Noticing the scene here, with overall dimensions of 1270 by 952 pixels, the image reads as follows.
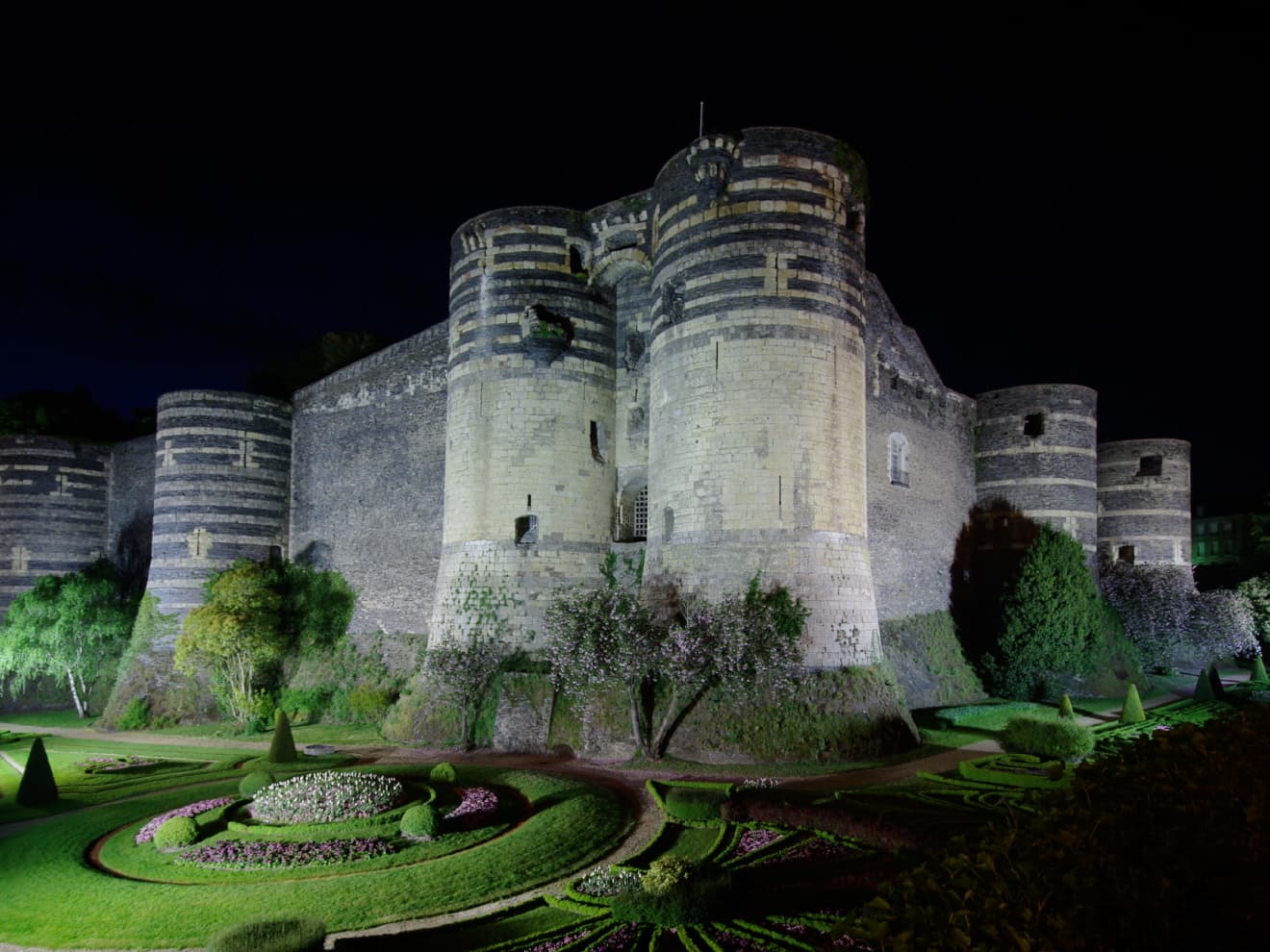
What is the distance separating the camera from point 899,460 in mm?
27531

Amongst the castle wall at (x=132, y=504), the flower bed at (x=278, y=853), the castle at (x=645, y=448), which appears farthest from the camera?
the castle wall at (x=132, y=504)

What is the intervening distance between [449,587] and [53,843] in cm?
1090

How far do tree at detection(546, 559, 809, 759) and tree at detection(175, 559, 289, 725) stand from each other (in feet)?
41.2

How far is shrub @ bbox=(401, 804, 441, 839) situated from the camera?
13109mm

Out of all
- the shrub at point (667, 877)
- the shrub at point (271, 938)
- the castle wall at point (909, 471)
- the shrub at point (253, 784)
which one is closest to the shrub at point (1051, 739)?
the castle wall at point (909, 471)

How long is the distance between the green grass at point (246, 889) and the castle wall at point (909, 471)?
14505mm

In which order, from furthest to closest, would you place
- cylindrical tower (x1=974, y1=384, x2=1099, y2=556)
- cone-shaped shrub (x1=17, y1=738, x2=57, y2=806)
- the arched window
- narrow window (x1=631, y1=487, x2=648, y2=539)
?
1. cylindrical tower (x1=974, y1=384, x2=1099, y2=556)
2. the arched window
3. narrow window (x1=631, y1=487, x2=648, y2=539)
4. cone-shaped shrub (x1=17, y1=738, x2=57, y2=806)

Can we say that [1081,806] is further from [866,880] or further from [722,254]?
[722,254]

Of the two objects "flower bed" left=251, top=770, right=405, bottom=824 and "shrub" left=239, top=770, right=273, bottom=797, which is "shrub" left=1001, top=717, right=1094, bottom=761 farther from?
"shrub" left=239, top=770, right=273, bottom=797

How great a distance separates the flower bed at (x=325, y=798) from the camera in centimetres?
1359

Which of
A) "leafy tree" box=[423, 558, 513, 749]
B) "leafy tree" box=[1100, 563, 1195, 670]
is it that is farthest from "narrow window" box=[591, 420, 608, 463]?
"leafy tree" box=[1100, 563, 1195, 670]

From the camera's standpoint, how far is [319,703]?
1084 inches

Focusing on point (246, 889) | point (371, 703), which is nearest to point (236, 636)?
point (371, 703)

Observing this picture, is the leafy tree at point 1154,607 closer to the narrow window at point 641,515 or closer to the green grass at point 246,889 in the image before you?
the narrow window at point 641,515
